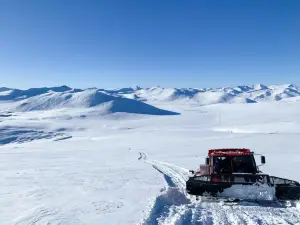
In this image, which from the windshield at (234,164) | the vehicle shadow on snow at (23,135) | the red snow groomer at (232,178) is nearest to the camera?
the red snow groomer at (232,178)

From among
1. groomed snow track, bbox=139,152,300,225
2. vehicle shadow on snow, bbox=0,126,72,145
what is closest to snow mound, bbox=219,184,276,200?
groomed snow track, bbox=139,152,300,225

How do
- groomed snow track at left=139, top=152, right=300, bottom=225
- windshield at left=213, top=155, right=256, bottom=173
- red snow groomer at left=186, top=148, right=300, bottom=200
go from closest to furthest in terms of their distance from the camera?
groomed snow track at left=139, top=152, right=300, bottom=225 < red snow groomer at left=186, top=148, right=300, bottom=200 < windshield at left=213, top=155, right=256, bottom=173

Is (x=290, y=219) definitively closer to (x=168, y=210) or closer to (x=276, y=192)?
(x=276, y=192)

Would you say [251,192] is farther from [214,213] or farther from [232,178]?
[214,213]

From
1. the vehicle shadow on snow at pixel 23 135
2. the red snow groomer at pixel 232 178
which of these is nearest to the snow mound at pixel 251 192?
the red snow groomer at pixel 232 178

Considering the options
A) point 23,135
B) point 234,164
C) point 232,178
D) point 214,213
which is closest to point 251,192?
point 232,178

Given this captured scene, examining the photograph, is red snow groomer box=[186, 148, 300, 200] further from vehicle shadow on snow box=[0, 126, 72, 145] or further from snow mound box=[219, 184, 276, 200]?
vehicle shadow on snow box=[0, 126, 72, 145]

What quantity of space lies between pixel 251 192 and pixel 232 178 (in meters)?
0.92

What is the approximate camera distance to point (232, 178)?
10125 millimetres

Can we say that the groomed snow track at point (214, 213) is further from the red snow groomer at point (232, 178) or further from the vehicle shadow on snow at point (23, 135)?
the vehicle shadow on snow at point (23, 135)

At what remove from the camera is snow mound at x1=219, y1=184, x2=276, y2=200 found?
9195mm

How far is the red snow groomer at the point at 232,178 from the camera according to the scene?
29.9 ft

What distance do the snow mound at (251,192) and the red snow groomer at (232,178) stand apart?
0.10m

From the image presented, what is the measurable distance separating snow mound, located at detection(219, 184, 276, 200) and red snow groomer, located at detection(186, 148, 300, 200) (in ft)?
0.32
